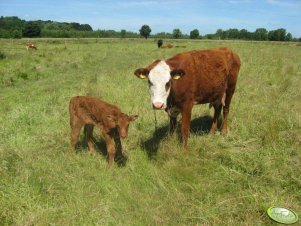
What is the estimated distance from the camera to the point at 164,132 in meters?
7.23

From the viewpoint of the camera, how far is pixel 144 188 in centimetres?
493

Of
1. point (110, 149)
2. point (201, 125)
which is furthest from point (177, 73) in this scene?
point (201, 125)

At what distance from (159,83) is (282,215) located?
268cm

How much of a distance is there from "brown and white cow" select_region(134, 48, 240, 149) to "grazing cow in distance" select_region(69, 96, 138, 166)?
0.65m

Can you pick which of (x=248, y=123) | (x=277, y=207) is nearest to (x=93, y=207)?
(x=277, y=207)

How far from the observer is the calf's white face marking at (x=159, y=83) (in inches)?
213

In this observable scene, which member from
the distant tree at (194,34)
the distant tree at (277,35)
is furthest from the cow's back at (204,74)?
the distant tree at (194,34)

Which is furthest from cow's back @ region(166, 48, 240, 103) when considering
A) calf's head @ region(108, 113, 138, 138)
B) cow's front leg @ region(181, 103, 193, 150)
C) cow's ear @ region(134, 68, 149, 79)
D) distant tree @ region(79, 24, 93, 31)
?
distant tree @ region(79, 24, 93, 31)

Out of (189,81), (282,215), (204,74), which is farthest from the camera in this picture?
(204,74)

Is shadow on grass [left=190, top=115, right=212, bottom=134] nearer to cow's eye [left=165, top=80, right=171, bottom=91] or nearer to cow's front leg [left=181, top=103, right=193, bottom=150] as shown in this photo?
cow's front leg [left=181, top=103, right=193, bottom=150]

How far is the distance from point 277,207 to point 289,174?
86 cm

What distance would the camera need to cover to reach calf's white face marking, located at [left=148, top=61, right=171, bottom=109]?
5402 mm

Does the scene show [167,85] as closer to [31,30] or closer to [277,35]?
[31,30]

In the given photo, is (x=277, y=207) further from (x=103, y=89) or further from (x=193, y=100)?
(x=103, y=89)
